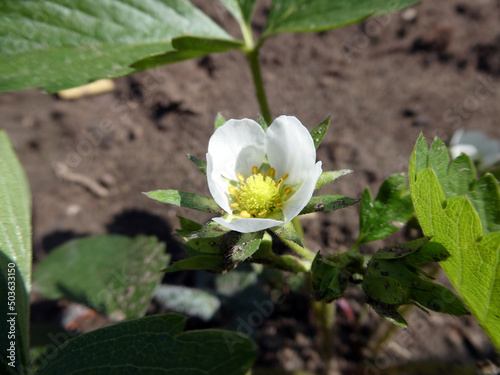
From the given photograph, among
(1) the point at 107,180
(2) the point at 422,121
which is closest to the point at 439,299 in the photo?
(2) the point at 422,121

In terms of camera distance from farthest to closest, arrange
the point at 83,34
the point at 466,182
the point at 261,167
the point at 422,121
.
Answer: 1. the point at 422,121
2. the point at 83,34
3. the point at 261,167
4. the point at 466,182

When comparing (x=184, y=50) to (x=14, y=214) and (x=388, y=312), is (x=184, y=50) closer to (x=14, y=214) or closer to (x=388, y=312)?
(x=14, y=214)

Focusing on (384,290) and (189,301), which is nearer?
(384,290)

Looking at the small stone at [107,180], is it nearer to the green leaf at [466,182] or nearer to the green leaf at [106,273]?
the green leaf at [106,273]

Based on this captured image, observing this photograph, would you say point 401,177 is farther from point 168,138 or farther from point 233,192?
point 168,138

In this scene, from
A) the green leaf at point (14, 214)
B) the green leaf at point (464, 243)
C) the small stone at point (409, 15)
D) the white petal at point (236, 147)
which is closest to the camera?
the green leaf at point (464, 243)

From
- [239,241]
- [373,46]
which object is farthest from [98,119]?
[239,241]

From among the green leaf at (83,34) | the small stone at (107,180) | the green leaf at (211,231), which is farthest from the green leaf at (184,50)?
the small stone at (107,180)
